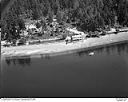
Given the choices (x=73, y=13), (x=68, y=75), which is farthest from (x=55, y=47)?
(x=73, y=13)

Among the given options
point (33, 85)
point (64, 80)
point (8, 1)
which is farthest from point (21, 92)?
point (8, 1)

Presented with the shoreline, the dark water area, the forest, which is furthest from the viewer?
the forest

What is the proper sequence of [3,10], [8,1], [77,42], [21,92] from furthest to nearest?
[77,42]
[21,92]
[8,1]
[3,10]

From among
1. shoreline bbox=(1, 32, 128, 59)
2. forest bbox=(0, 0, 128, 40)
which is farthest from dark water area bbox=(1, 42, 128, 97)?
forest bbox=(0, 0, 128, 40)

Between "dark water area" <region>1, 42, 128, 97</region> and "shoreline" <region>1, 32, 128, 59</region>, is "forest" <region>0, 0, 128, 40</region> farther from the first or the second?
"dark water area" <region>1, 42, 128, 97</region>

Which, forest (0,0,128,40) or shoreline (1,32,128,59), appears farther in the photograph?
forest (0,0,128,40)

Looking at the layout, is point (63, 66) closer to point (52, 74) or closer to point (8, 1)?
point (52, 74)

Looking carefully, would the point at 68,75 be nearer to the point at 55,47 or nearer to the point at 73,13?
the point at 55,47

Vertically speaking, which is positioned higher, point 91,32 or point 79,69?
point 91,32
